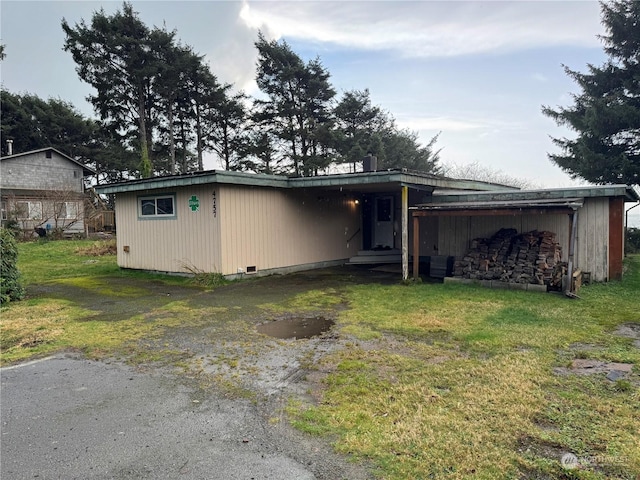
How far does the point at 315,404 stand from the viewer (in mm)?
3092

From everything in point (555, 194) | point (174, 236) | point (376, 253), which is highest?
point (555, 194)

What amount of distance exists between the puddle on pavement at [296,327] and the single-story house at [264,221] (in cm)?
358

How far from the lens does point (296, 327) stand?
542cm

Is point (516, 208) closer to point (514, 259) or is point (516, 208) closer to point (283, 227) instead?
point (514, 259)

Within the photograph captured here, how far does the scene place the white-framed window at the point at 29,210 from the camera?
2088 centimetres

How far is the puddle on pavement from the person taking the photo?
5.08 meters

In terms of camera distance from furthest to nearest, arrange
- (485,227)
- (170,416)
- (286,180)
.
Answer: (286,180) < (485,227) < (170,416)

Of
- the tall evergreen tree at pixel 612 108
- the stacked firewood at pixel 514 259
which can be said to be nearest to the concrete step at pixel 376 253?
the stacked firewood at pixel 514 259

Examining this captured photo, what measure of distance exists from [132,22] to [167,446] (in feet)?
82.9

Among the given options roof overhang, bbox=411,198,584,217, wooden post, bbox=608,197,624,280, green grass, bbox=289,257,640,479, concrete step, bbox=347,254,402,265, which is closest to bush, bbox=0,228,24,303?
green grass, bbox=289,257,640,479

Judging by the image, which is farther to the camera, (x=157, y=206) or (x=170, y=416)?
(x=157, y=206)

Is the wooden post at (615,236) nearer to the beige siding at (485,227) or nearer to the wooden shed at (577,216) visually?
the wooden shed at (577,216)

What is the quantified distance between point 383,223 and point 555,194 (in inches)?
224

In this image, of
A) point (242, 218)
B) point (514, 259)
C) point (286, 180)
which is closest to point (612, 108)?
point (514, 259)
